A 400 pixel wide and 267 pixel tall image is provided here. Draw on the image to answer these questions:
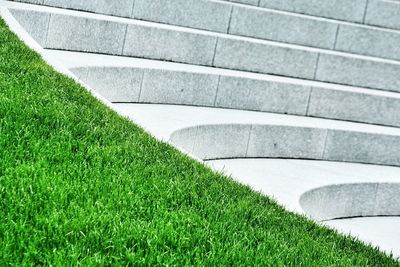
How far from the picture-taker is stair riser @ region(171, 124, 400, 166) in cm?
755

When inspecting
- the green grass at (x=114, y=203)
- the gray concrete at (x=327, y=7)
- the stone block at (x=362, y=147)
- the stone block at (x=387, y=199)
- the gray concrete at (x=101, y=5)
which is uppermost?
the gray concrete at (x=327, y=7)

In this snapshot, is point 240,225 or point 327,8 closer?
point 240,225

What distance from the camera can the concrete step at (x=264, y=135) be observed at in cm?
742

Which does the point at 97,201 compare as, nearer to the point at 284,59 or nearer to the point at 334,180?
the point at 334,180

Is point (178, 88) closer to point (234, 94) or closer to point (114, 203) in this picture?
point (234, 94)

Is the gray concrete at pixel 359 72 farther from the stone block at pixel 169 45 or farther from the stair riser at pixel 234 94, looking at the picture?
the stone block at pixel 169 45

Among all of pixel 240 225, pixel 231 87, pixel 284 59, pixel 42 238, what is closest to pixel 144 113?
pixel 231 87

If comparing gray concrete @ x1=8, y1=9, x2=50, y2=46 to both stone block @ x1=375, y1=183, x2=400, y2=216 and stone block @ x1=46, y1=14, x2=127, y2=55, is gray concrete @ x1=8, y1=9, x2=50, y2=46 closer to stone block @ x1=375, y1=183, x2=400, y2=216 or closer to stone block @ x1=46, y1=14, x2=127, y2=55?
stone block @ x1=46, y1=14, x2=127, y2=55

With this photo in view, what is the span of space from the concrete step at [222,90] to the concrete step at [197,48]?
185 mm

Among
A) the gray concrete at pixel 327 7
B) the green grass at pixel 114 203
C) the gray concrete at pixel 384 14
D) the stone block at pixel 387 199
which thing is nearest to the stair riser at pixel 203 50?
the gray concrete at pixel 327 7

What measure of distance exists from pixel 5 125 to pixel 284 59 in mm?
6308

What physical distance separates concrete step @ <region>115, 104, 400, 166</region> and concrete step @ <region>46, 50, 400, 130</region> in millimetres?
156

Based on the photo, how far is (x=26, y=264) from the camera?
9.45 feet

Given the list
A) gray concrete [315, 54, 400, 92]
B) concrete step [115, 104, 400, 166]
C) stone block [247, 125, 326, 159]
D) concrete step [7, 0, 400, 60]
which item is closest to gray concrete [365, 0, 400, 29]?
concrete step [7, 0, 400, 60]
